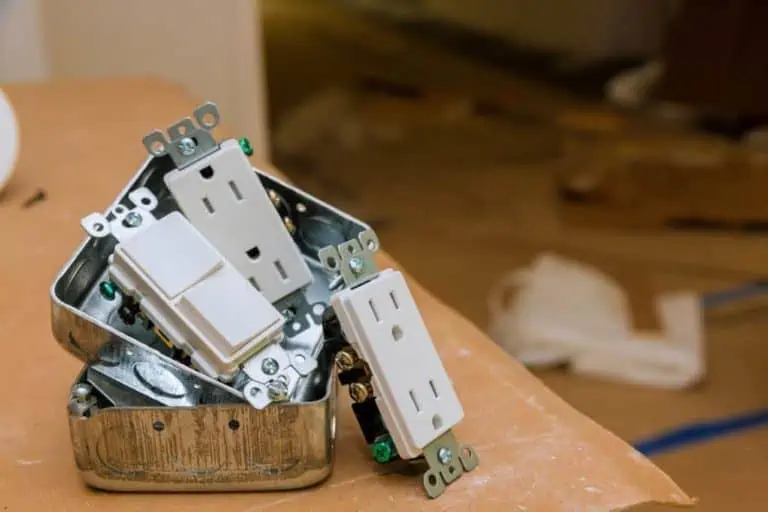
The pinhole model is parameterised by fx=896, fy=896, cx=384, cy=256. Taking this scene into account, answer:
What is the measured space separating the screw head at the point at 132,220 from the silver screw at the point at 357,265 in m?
0.12

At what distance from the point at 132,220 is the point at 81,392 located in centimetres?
9

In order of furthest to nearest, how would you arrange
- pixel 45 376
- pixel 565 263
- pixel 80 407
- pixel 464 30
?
pixel 464 30 → pixel 565 263 → pixel 45 376 → pixel 80 407

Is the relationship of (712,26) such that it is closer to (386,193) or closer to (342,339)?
(386,193)

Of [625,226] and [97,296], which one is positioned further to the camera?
[625,226]

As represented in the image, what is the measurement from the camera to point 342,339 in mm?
464

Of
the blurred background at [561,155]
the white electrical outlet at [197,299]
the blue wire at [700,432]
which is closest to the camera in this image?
the white electrical outlet at [197,299]

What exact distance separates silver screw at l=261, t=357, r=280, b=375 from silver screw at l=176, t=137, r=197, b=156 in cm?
13

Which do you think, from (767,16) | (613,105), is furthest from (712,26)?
(613,105)

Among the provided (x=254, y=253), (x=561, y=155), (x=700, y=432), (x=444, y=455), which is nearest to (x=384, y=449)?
(x=444, y=455)

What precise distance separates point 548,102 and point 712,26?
0.65 metres

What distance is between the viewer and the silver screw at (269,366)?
45cm

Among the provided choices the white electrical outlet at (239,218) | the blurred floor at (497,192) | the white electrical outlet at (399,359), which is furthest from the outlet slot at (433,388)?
the blurred floor at (497,192)

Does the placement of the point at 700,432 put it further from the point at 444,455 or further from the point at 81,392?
the point at 81,392

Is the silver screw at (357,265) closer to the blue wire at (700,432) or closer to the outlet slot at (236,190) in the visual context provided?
the outlet slot at (236,190)
